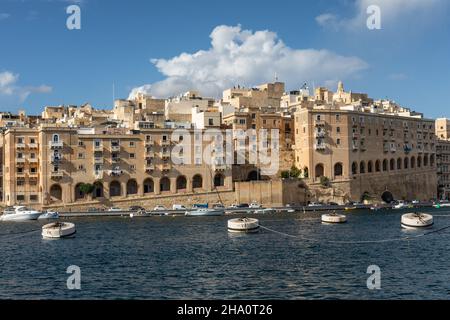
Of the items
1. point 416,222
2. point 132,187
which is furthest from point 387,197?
point 416,222

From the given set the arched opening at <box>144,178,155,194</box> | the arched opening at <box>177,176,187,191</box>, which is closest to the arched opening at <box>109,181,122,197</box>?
the arched opening at <box>144,178,155,194</box>

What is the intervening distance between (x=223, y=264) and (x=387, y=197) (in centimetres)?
7642

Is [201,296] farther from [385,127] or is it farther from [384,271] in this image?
[385,127]

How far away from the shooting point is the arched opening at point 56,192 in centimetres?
8819

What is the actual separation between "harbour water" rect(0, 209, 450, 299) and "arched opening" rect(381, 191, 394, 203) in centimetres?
4490

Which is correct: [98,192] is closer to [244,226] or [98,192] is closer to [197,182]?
[197,182]

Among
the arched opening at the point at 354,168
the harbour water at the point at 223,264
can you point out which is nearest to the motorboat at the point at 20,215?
the harbour water at the point at 223,264

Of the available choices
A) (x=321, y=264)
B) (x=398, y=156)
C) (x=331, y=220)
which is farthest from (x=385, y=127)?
(x=321, y=264)

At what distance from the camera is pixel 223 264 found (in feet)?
127

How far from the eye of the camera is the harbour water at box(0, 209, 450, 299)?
2931 cm

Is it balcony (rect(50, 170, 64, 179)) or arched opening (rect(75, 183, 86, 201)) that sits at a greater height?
balcony (rect(50, 170, 64, 179))

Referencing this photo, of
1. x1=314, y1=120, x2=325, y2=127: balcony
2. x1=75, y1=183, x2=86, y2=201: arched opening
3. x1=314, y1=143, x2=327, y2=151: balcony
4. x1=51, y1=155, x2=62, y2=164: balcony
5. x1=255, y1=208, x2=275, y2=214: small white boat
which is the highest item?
x1=314, y1=120, x2=325, y2=127: balcony

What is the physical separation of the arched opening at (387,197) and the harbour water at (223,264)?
44.9m

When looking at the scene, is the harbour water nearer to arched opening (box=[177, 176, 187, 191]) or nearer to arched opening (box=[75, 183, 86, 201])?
arched opening (box=[75, 183, 86, 201])
